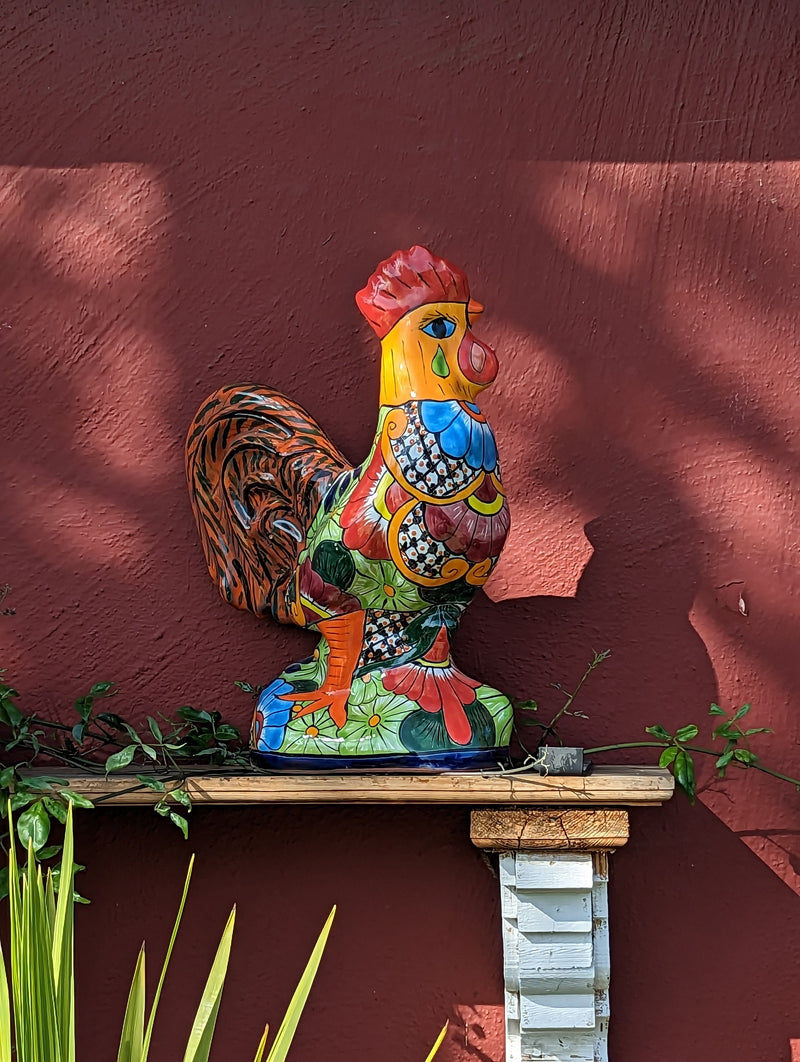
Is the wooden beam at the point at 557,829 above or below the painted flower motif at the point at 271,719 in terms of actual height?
below

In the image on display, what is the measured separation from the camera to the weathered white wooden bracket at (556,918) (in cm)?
145

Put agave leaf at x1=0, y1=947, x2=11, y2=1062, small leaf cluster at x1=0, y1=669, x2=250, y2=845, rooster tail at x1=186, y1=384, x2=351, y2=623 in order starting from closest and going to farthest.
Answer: agave leaf at x1=0, y1=947, x2=11, y2=1062
small leaf cluster at x1=0, y1=669, x2=250, y2=845
rooster tail at x1=186, y1=384, x2=351, y2=623

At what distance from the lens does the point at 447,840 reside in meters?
1.59

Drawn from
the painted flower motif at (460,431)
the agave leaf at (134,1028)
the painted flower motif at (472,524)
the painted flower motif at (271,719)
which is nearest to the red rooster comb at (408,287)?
the painted flower motif at (460,431)

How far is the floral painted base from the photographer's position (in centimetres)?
145

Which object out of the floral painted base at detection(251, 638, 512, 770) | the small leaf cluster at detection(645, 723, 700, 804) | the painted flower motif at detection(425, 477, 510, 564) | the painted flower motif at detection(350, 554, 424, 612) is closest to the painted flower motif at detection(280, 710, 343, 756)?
the floral painted base at detection(251, 638, 512, 770)

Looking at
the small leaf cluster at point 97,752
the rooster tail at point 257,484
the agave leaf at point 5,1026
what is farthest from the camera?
the rooster tail at point 257,484

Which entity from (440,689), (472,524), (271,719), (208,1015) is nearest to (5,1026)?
(208,1015)

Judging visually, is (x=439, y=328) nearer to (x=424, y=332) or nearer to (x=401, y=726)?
(x=424, y=332)

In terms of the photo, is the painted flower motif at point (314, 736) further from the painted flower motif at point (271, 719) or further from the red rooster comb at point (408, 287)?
the red rooster comb at point (408, 287)

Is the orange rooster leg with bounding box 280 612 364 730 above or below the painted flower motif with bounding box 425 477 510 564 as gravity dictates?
below

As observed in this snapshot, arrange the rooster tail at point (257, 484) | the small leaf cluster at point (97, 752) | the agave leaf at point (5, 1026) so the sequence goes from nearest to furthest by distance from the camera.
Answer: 1. the agave leaf at point (5, 1026)
2. the small leaf cluster at point (97, 752)
3. the rooster tail at point (257, 484)

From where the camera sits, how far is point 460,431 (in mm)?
1434

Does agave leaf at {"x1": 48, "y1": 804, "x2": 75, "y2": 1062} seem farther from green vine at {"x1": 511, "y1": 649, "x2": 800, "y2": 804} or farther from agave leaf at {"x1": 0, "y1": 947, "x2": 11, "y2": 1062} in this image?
green vine at {"x1": 511, "y1": 649, "x2": 800, "y2": 804}
